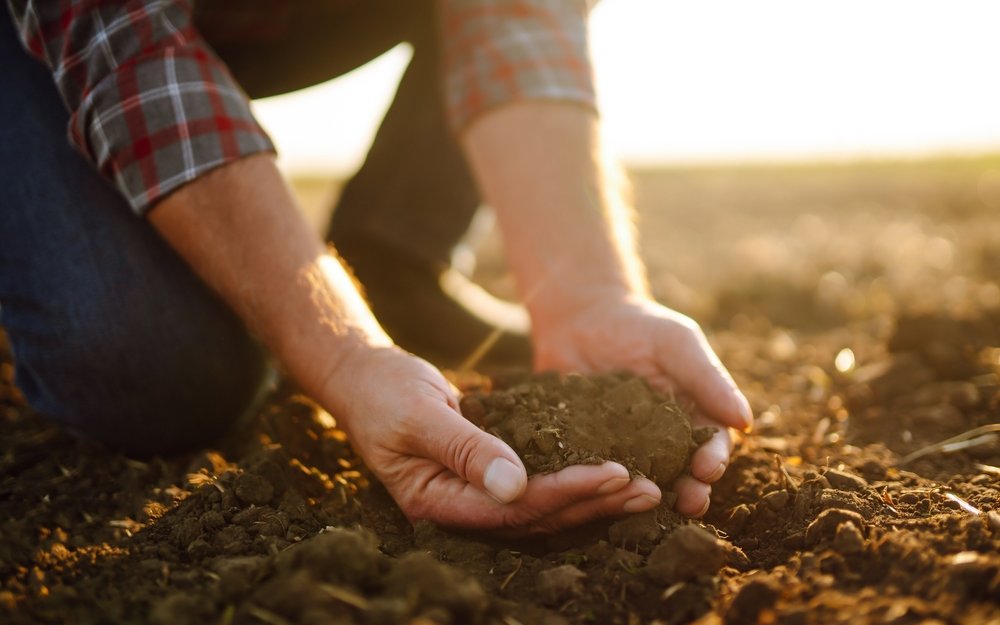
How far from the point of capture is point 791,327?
3.73 metres

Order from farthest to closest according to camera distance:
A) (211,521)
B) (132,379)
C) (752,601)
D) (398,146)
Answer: (398,146) < (132,379) < (211,521) < (752,601)

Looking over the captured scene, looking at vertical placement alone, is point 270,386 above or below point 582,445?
below

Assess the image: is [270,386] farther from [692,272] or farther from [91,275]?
[692,272]

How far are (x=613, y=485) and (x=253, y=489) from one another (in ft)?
2.73

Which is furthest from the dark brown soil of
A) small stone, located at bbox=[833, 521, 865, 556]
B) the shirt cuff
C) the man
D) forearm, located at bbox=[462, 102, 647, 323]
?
the shirt cuff

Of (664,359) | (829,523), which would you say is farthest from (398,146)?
(829,523)

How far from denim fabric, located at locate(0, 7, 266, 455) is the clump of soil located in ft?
2.95

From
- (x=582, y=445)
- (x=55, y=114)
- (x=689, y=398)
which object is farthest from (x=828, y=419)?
(x=55, y=114)

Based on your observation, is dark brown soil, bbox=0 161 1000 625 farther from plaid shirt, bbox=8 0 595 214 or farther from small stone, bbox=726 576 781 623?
plaid shirt, bbox=8 0 595 214

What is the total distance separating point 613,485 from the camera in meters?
1.49

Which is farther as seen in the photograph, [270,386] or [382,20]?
[382,20]

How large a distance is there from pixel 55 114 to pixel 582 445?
6.01 ft

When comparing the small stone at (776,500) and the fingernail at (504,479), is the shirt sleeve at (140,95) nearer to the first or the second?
the fingernail at (504,479)

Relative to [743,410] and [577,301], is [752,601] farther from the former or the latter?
[577,301]
